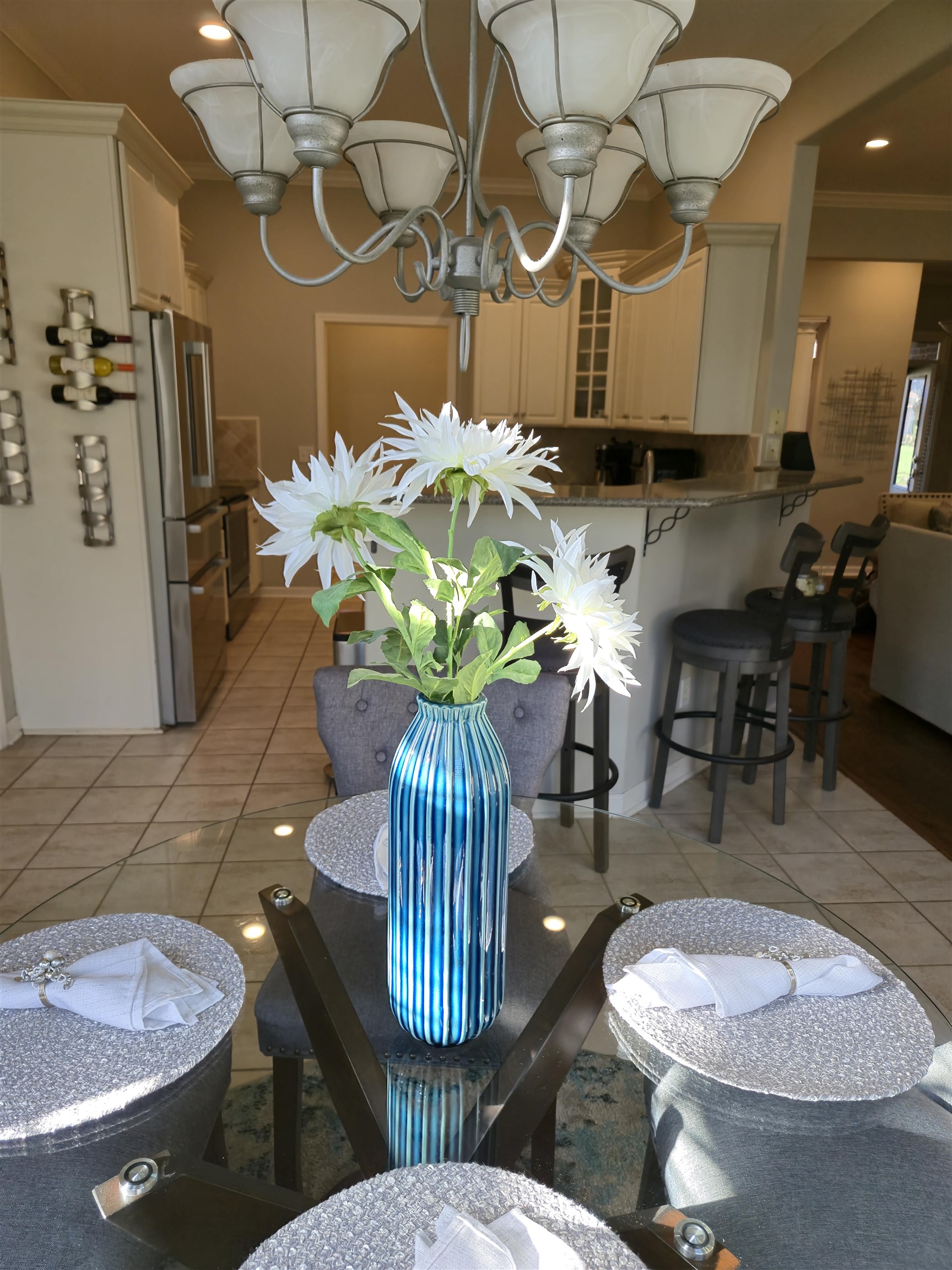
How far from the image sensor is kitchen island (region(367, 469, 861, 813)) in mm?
2834

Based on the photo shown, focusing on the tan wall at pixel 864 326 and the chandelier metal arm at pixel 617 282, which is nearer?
the chandelier metal arm at pixel 617 282

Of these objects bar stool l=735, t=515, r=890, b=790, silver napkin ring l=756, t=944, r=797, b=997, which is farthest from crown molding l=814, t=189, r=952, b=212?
silver napkin ring l=756, t=944, r=797, b=997

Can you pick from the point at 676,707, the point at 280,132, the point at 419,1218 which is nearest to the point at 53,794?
the point at 676,707

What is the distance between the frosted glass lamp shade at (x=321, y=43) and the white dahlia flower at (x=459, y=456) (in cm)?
49

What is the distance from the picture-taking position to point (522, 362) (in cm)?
601

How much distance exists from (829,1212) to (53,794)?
3.09 metres

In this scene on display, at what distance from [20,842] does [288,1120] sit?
235cm

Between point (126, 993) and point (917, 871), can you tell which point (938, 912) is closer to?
point (917, 871)

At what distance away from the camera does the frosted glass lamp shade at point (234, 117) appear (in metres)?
1.31

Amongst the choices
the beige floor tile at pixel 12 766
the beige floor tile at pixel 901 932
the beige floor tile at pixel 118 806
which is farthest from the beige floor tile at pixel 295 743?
the beige floor tile at pixel 901 932

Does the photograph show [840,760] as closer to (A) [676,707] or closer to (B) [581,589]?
(A) [676,707]

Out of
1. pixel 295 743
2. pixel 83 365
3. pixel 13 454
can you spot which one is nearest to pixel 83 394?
pixel 83 365

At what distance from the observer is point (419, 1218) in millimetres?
731

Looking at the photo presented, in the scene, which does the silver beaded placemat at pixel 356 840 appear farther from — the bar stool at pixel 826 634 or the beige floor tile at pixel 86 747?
the beige floor tile at pixel 86 747
